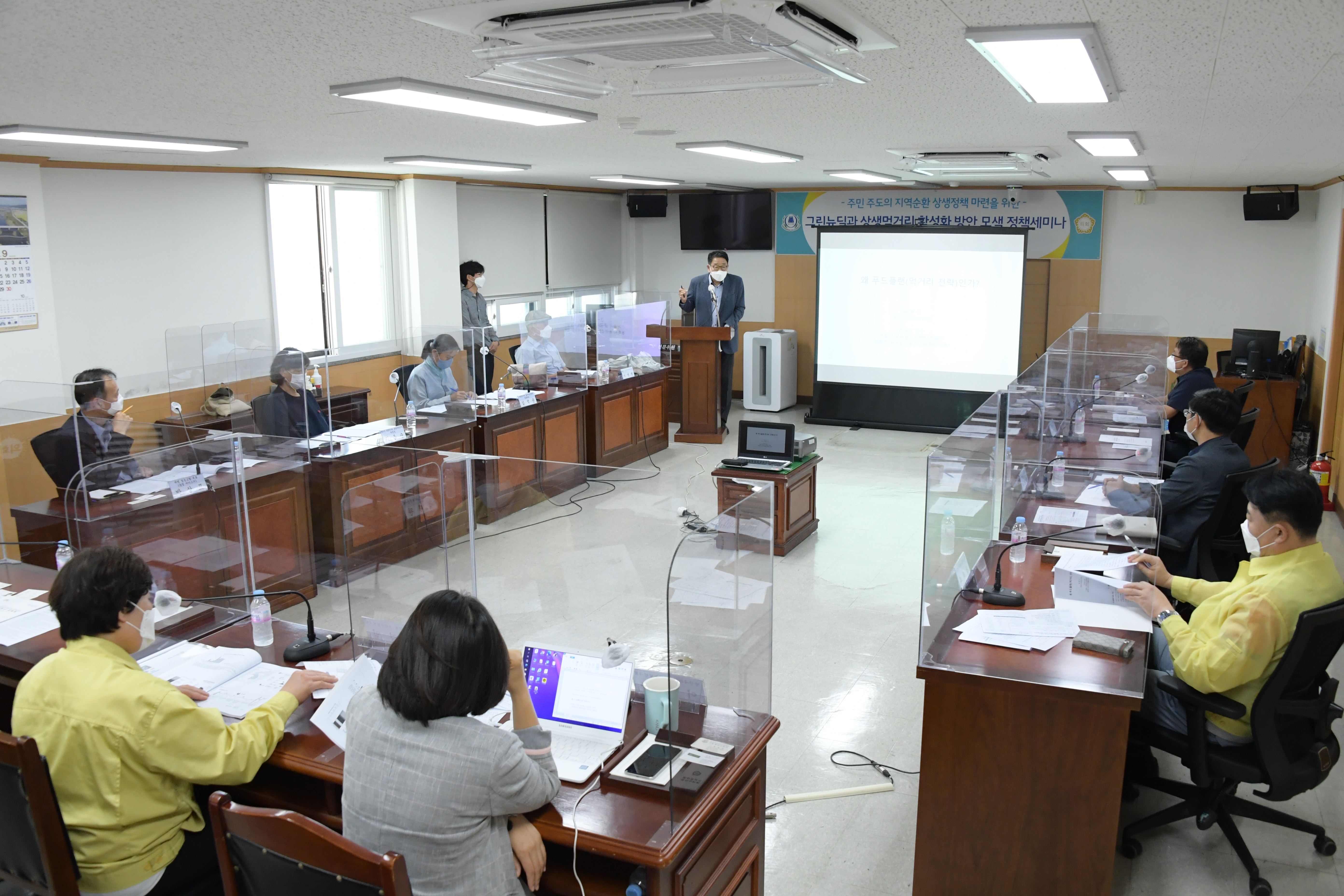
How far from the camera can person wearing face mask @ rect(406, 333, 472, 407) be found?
6.91 metres

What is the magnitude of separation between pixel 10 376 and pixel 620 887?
5.32m

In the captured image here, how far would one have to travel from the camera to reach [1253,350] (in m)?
8.01

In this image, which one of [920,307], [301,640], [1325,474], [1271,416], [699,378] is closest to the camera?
[301,640]

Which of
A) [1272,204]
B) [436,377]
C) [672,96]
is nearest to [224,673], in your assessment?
[672,96]

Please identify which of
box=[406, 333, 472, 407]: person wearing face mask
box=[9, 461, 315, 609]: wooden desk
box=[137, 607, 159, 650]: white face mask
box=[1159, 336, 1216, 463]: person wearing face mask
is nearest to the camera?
box=[137, 607, 159, 650]: white face mask

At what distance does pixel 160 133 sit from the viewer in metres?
4.43

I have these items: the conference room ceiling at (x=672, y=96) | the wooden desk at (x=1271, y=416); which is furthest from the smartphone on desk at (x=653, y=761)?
the wooden desk at (x=1271, y=416)

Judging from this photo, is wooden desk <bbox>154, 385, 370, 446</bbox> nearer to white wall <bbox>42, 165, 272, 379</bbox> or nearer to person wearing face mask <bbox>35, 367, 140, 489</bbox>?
white wall <bbox>42, 165, 272, 379</bbox>

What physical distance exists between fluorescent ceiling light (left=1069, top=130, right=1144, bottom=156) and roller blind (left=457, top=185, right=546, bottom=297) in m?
5.80

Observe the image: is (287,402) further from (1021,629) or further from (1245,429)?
(1245,429)

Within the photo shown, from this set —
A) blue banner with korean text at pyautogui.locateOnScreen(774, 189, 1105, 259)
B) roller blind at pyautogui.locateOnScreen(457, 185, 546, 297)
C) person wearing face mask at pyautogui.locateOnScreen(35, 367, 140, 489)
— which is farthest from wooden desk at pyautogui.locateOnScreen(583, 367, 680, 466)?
person wearing face mask at pyautogui.locateOnScreen(35, 367, 140, 489)

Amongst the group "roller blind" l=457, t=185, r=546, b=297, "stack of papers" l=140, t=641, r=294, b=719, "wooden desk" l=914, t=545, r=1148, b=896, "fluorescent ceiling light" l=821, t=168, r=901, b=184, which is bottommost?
"wooden desk" l=914, t=545, r=1148, b=896

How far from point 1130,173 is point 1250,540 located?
3.82 m

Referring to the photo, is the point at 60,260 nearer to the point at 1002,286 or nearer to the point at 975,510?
the point at 975,510
